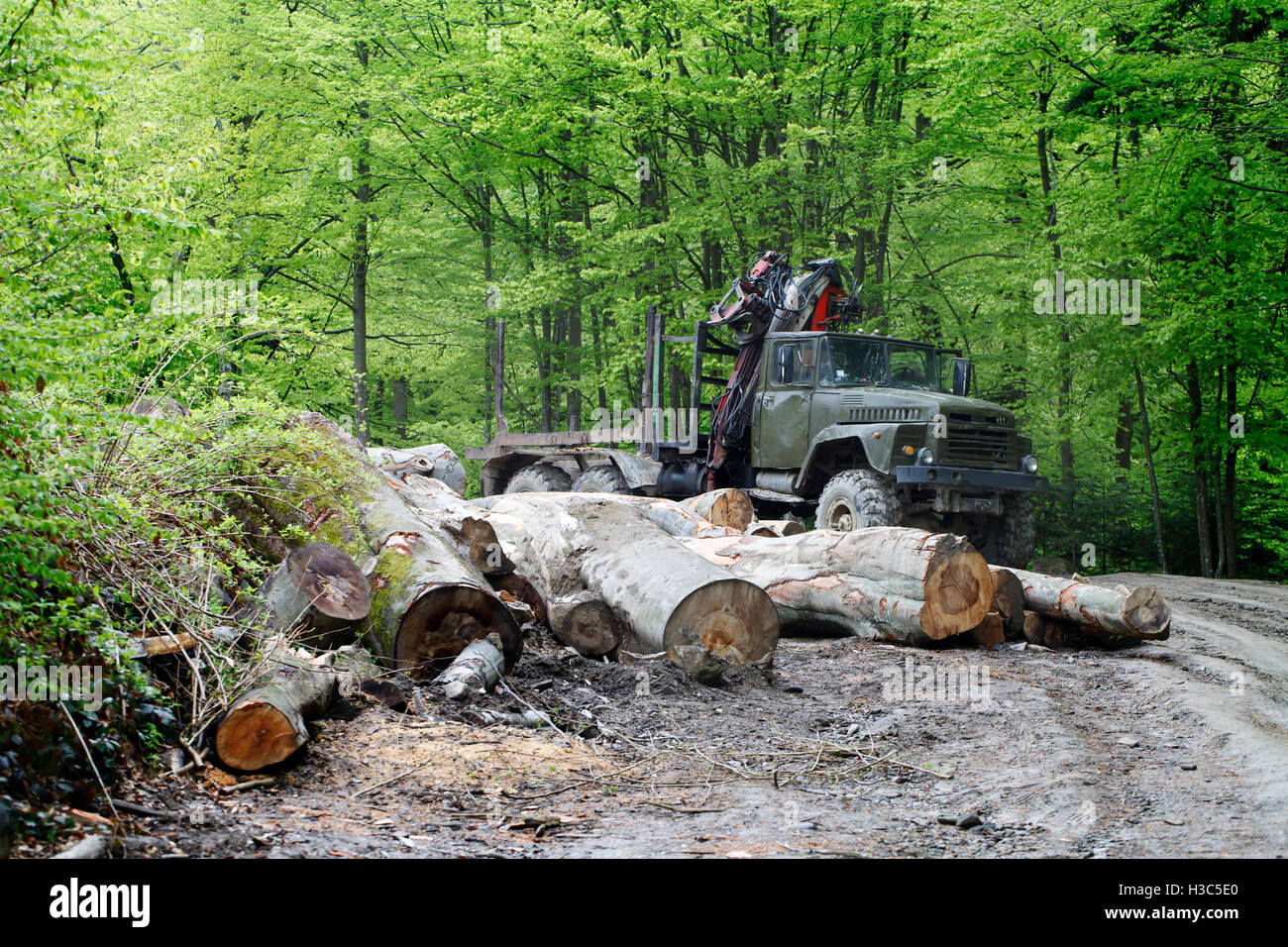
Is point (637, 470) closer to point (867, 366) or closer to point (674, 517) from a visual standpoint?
point (867, 366)

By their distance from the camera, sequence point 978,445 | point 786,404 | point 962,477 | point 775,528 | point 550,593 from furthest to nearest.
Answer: point 786,404 → point 978,445 → point 962,477 → point 775,528 → point 550,593

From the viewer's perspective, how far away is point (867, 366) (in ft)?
40.0

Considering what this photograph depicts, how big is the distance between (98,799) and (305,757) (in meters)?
0.90

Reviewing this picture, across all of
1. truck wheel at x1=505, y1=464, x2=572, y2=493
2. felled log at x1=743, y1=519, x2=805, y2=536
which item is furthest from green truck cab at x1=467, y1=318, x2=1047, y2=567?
truck wheel at x1=505, y1=464, x2=572, y2=493

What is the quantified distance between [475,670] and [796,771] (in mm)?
1802

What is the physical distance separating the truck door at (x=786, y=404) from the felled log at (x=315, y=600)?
7.67 meters

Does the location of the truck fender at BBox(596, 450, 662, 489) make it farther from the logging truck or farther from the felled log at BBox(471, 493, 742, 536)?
the felled log at BBox(471, 493, 742, 536)

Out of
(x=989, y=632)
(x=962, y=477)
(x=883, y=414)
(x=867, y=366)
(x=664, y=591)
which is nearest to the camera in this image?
(x=664, y=591)

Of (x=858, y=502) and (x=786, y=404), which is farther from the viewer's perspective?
(x=786, y=404)

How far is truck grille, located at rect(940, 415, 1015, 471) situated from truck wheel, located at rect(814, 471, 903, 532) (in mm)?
781

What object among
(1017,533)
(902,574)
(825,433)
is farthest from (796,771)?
(1017,533)

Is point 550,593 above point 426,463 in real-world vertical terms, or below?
below

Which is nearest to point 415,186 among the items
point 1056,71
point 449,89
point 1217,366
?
point 449,89
